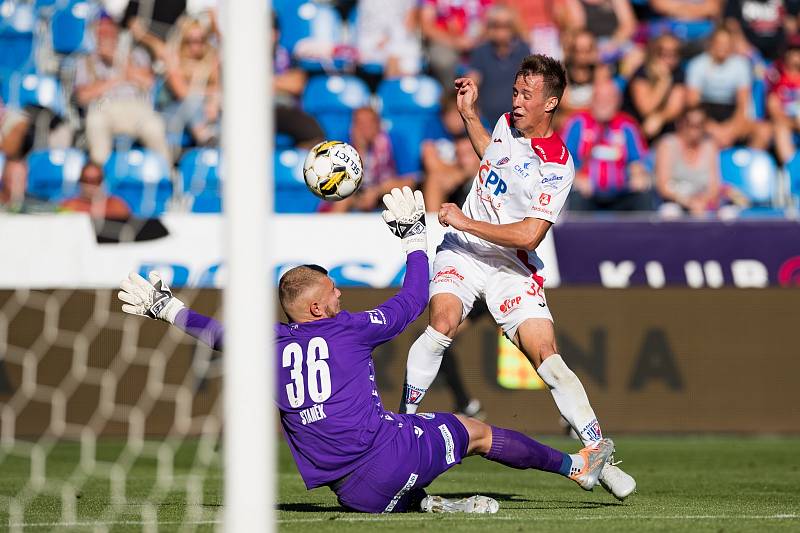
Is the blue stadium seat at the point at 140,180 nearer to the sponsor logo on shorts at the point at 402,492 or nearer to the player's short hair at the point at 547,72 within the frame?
the player's short hair at the point at 547,72

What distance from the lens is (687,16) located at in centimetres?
1520

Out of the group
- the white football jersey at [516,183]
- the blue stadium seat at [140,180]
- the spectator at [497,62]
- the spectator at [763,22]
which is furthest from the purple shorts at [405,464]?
the spectator at [763,22]

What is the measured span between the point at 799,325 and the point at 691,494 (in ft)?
14.4

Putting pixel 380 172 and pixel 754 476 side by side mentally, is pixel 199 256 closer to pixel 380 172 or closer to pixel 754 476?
pixel 380 172

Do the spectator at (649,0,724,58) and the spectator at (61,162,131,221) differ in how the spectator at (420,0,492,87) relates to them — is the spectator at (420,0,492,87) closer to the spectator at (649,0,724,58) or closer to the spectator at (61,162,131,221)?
the spectator at (649,0,724,58)

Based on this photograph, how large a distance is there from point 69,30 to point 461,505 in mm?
8793

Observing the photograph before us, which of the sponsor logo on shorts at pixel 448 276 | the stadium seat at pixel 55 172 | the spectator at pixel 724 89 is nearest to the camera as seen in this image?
the sponsor logo on shorts at pixel 448 276

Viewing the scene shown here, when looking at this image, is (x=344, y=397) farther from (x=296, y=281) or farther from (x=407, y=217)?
(x=407, y=217)

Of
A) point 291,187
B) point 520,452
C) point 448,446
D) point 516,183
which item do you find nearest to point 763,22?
point 291,187

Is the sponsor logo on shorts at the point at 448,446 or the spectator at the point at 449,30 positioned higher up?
the spectator at the point at 449,30

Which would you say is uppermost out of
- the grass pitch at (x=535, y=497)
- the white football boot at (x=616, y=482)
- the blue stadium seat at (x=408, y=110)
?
the blue stadium seat at (x=408, y=110)

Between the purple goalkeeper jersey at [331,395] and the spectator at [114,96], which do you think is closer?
A: the purple goalkeeper jersey at [331,395]

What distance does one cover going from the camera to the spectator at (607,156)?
41.8 ft

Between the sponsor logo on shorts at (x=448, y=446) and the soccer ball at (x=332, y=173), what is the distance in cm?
145
